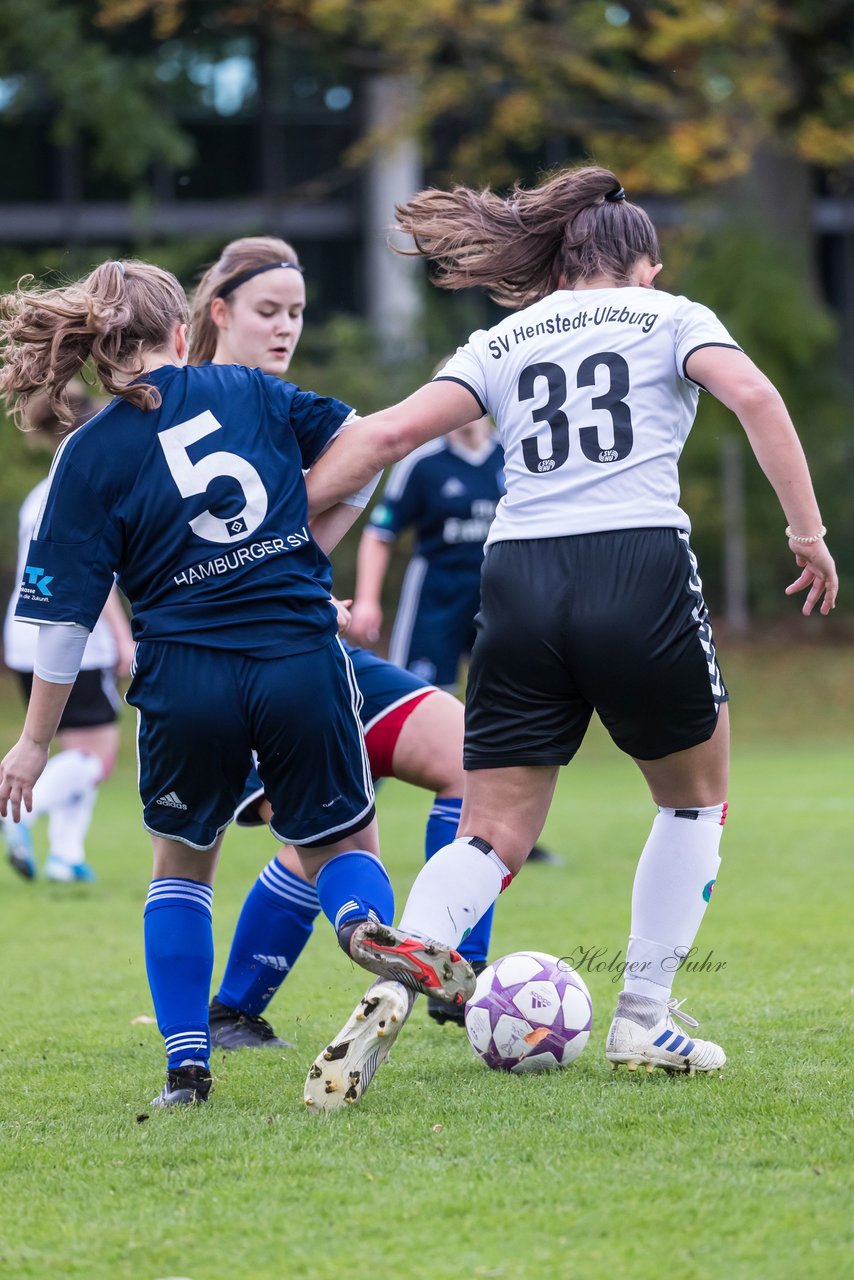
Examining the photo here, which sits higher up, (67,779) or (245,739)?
(245,739)

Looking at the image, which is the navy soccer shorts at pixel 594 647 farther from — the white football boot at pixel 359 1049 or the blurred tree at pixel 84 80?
the blurred tree at pixel 84 80

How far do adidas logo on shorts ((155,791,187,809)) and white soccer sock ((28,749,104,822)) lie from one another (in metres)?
4.29

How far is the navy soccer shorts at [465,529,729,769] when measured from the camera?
3439 mm

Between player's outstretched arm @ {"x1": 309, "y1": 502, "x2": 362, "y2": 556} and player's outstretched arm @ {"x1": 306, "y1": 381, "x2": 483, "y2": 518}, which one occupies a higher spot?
player's outstretched arm @ {"x1": 306, "y1": 381, "x2": 483, "y2": 518}

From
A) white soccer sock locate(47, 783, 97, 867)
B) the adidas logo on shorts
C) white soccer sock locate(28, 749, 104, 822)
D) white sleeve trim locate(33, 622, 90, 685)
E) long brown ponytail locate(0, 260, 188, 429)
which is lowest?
white soccer sock locate(47, 783, 97, 867)

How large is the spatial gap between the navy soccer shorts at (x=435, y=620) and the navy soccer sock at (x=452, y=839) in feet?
11.0

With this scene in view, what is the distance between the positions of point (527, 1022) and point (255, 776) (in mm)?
981

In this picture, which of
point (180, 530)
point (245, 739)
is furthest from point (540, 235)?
point (245, 739)

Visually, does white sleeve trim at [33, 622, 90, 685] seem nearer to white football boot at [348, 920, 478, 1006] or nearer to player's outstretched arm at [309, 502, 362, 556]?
player's outstretched arm at [309, 502, 362, 556]

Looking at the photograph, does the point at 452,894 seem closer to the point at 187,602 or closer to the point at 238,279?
the point at 187,602

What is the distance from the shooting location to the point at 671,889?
3725mm

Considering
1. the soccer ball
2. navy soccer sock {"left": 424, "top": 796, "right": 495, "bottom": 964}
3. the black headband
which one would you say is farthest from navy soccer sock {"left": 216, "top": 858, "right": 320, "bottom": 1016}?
the black headband

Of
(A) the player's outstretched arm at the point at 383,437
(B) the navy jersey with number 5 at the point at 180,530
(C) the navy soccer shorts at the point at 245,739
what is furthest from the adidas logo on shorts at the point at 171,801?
(A) the player's outstretched arm at the point at 383,437

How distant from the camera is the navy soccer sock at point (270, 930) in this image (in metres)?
4.25
